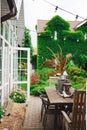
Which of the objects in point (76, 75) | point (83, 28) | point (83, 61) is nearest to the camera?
point (76, 75)

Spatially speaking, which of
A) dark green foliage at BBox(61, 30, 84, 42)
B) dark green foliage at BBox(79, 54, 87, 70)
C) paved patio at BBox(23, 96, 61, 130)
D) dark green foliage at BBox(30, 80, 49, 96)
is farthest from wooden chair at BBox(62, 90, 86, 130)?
dark green foliage at BBox(61, 30, 84, 42)

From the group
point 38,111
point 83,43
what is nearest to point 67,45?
point 83,43

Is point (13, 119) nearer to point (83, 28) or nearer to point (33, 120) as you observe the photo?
point (33, 120)

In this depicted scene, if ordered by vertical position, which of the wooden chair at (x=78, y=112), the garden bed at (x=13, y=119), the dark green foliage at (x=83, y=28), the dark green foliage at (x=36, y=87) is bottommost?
the dark green foliage at (x=36, y=87)

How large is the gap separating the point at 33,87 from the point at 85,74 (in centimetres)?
476

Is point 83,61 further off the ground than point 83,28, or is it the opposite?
point 83,28

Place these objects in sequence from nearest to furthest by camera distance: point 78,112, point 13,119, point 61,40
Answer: point 78,112, point 13,119, point 61,40

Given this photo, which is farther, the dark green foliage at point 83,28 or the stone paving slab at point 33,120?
the dark green foliage at point 83,28

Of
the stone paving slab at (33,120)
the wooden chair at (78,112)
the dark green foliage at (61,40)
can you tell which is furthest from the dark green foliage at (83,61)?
the wooden chair at (78,112)

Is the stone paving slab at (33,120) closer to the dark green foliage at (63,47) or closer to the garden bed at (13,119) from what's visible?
the garden bed at (13,119)

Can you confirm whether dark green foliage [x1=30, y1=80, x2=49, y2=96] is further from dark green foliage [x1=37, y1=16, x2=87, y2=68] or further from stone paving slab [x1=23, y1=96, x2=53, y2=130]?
dark green foliage [x1=37, y1=16, x2=87, y2=68]

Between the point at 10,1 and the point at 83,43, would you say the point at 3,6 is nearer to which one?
the point at 10,1

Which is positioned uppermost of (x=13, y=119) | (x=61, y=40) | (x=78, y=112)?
(x=61, y=40)

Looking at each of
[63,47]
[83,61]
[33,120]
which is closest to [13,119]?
[33,120]
